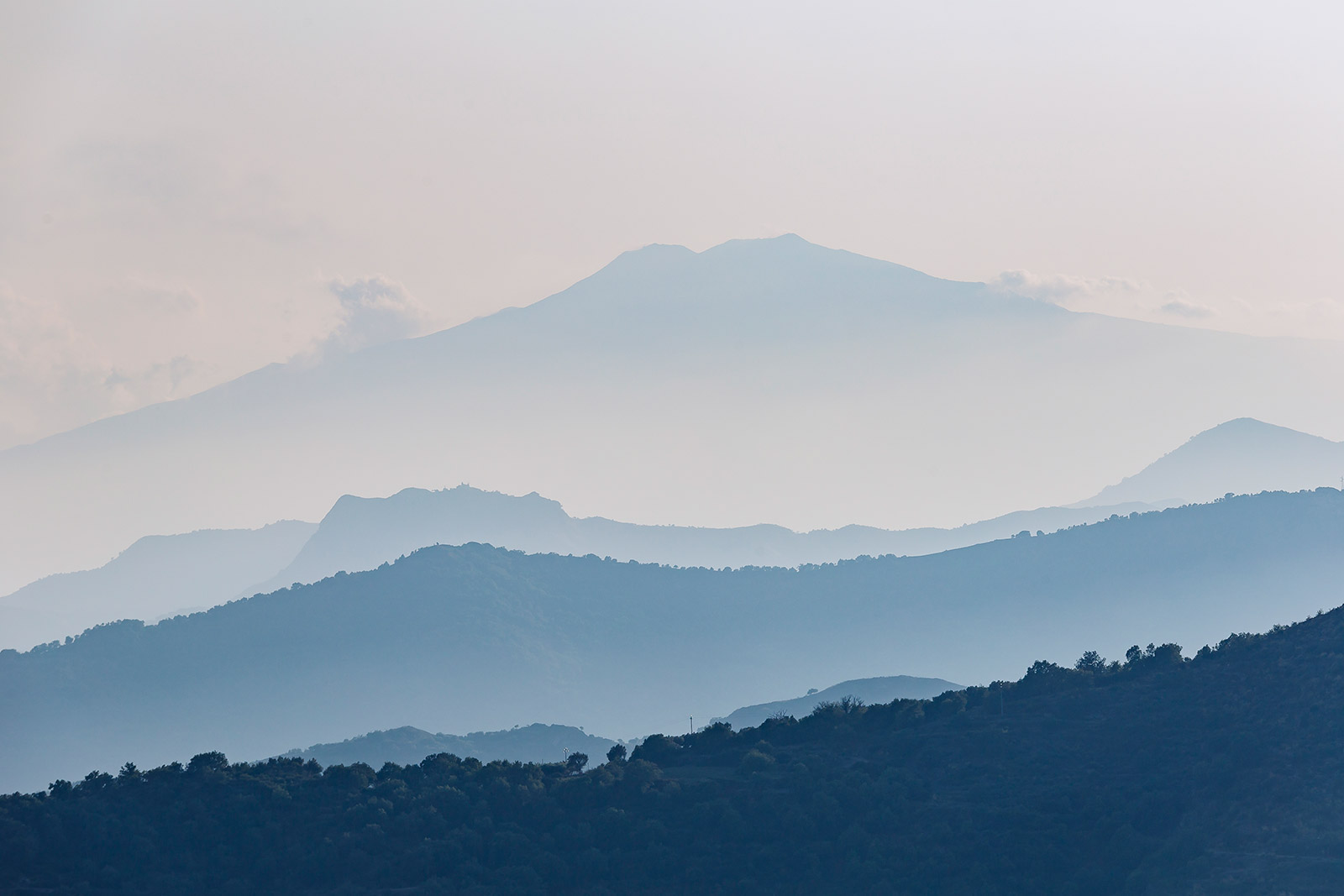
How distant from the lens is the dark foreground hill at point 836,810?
69.6 meters

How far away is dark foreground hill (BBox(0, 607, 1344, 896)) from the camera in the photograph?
69.6 metres

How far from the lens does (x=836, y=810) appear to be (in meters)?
77.2

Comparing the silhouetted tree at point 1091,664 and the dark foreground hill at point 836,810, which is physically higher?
the silhouetted tree at point 1091,664

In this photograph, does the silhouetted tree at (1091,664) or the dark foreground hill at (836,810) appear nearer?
the dark foreground hill at (836,810)

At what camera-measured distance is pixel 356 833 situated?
78.9 metres

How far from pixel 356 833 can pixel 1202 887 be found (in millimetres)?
41441

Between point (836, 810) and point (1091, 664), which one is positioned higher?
point (1091, 664)

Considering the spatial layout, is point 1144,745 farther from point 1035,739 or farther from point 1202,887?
point 1202,887

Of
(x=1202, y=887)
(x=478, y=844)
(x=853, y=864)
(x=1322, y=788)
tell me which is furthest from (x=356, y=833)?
(x=1322, y=788)

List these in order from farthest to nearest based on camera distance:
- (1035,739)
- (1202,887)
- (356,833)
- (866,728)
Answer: (866,728) → (1035,739) → (356,833) → (1202,887)

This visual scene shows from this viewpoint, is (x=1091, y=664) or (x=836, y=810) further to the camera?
(x=1091, y=664)

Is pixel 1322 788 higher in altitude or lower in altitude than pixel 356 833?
lower

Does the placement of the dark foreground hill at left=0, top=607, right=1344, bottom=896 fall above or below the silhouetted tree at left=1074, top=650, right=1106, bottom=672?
below

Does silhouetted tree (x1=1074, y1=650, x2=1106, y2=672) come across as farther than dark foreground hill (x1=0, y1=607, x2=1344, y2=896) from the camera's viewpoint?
Yes
